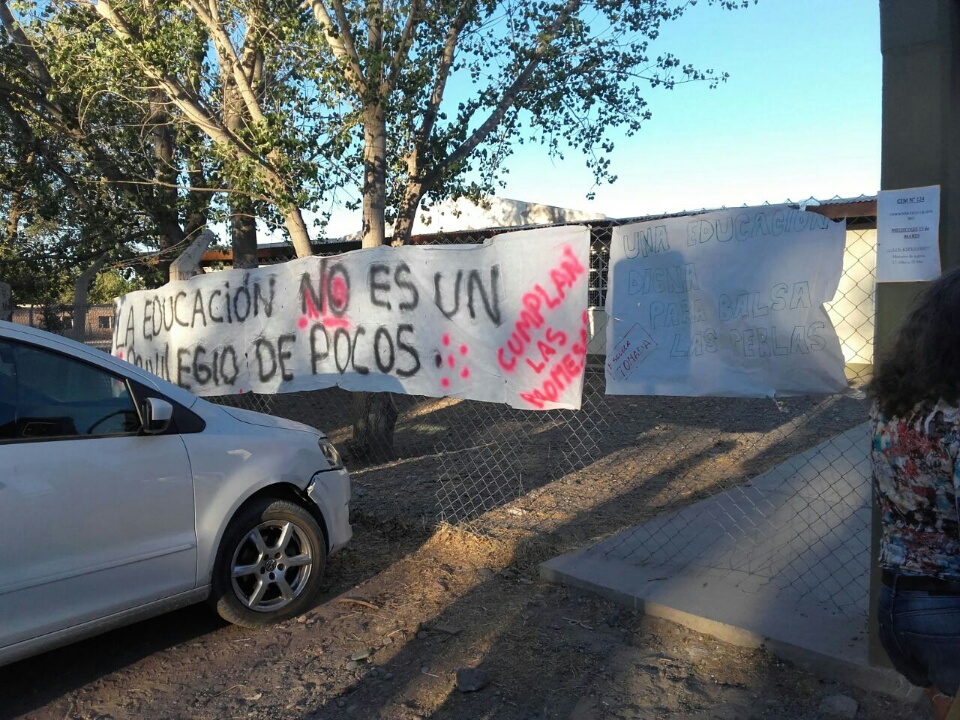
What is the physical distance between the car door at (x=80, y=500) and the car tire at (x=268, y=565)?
207mm

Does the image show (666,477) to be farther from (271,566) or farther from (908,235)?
(908,235)

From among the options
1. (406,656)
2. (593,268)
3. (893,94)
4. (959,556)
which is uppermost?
(893,94)

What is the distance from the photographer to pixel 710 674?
347cm

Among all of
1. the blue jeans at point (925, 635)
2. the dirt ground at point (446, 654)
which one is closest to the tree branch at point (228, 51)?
the dirt ground at point (446, 654)

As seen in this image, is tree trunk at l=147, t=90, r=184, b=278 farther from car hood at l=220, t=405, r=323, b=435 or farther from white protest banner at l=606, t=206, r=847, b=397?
white protest banner at l=606, t=206, r=847, b=397

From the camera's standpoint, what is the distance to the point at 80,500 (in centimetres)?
338

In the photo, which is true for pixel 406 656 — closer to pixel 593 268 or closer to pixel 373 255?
pixel 593 268

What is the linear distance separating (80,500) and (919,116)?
3749 mm

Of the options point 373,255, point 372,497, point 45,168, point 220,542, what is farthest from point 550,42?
point 45,168

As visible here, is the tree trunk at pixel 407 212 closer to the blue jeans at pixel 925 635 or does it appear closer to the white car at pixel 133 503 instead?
the white car at pixel 133 503

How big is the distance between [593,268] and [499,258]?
580 millimetres

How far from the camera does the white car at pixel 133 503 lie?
3258mm

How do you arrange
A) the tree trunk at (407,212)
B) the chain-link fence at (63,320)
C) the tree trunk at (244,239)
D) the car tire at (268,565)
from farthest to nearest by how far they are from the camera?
the chain-link fence at (63,320), the tree trunk at (244,239), the tree trunk at (407,212), the car tire at (268,565)

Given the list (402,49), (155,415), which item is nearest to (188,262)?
(402,49)
